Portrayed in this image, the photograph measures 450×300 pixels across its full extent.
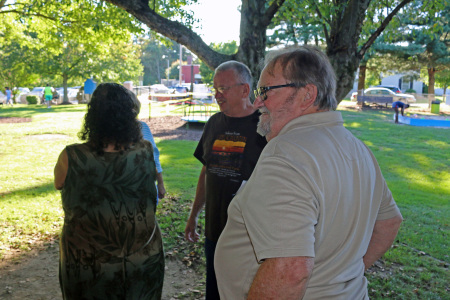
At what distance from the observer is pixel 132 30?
9336 mm

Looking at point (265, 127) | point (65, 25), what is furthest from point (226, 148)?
point (65, 25)

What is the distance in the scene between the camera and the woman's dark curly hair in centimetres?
258

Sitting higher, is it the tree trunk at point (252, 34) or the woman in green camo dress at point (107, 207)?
the tree trunk at point (252, 34)

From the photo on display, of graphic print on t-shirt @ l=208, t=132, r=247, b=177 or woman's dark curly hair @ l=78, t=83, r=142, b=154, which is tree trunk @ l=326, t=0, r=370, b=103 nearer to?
graphic print on t-shirt @ l=208, t=132, r=247, b=177

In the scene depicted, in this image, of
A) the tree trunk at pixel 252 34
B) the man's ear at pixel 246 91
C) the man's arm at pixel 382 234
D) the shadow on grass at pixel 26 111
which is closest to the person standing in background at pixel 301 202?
the man's arm at pixel 382 234

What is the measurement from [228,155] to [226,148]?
6 centimetres

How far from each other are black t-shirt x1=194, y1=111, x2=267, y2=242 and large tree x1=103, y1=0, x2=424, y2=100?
227cm

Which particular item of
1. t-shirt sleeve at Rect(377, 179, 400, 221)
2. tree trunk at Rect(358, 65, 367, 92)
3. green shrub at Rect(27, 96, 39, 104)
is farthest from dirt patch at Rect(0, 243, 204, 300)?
green shrub at Rect(27, 96, 39, 104)

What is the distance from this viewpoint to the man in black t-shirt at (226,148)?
10.3 ft

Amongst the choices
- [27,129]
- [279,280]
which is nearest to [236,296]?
[279,280]

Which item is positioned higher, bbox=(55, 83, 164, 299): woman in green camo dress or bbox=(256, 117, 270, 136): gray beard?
bbox=(256, 117, 270, 136): gray beard

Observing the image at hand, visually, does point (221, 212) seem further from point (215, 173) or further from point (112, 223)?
point (112, 223)

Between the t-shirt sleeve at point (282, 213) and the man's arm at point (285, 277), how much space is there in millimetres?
28

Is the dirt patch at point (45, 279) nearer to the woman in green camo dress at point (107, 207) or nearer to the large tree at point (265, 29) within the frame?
the woman in green camo dress at point (107, 207)
